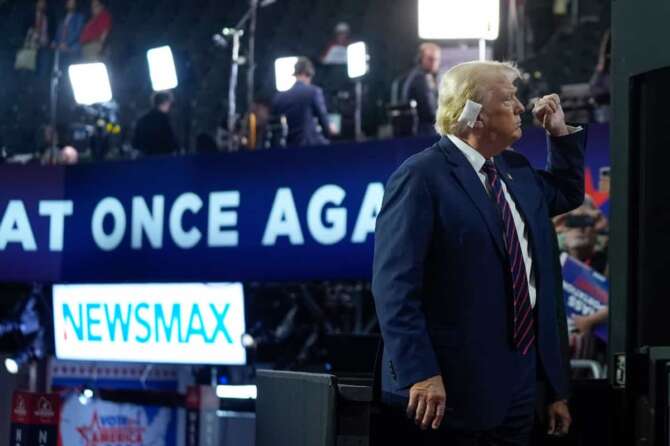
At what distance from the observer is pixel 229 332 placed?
10469 millimetres

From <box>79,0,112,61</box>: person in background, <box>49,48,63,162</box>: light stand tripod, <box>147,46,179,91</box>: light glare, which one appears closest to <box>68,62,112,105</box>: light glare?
<box>49,48,63,162</box>: light stand tripod

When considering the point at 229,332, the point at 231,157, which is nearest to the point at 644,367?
the point at 231,157

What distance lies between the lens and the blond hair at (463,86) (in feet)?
10.9

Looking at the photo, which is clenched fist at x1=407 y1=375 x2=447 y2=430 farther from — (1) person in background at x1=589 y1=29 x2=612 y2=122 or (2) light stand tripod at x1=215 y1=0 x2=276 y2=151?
(2) light stand tripod at x1=215 y1=0 x2=276 y2=151

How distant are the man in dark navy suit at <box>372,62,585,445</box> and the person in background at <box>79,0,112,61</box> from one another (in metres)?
11.4

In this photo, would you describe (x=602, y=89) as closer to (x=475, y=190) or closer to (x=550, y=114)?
(x=550, y=114)

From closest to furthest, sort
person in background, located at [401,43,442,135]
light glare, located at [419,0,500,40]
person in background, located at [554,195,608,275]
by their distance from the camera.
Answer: person in background, located at [554,195,608,275] < light glare, located at [419,0,500,40] < person in background, located at [401,43,442,135]

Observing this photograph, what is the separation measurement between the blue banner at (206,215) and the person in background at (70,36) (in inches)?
148

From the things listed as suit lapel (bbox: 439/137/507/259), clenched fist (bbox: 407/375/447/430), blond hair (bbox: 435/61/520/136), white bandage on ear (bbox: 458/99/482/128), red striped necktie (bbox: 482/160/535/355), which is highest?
blond hair (bbox: 435/61/520/136)

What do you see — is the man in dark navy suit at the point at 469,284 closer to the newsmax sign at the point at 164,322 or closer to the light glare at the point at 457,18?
the light glare at the point at 457,18

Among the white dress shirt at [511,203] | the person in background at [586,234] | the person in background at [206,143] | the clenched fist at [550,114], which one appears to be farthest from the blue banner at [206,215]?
the white dress shirt at [511,203]

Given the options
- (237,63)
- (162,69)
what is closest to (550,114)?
(162,69)

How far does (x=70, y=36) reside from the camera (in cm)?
1446

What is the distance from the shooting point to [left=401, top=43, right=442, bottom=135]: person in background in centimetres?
1151
